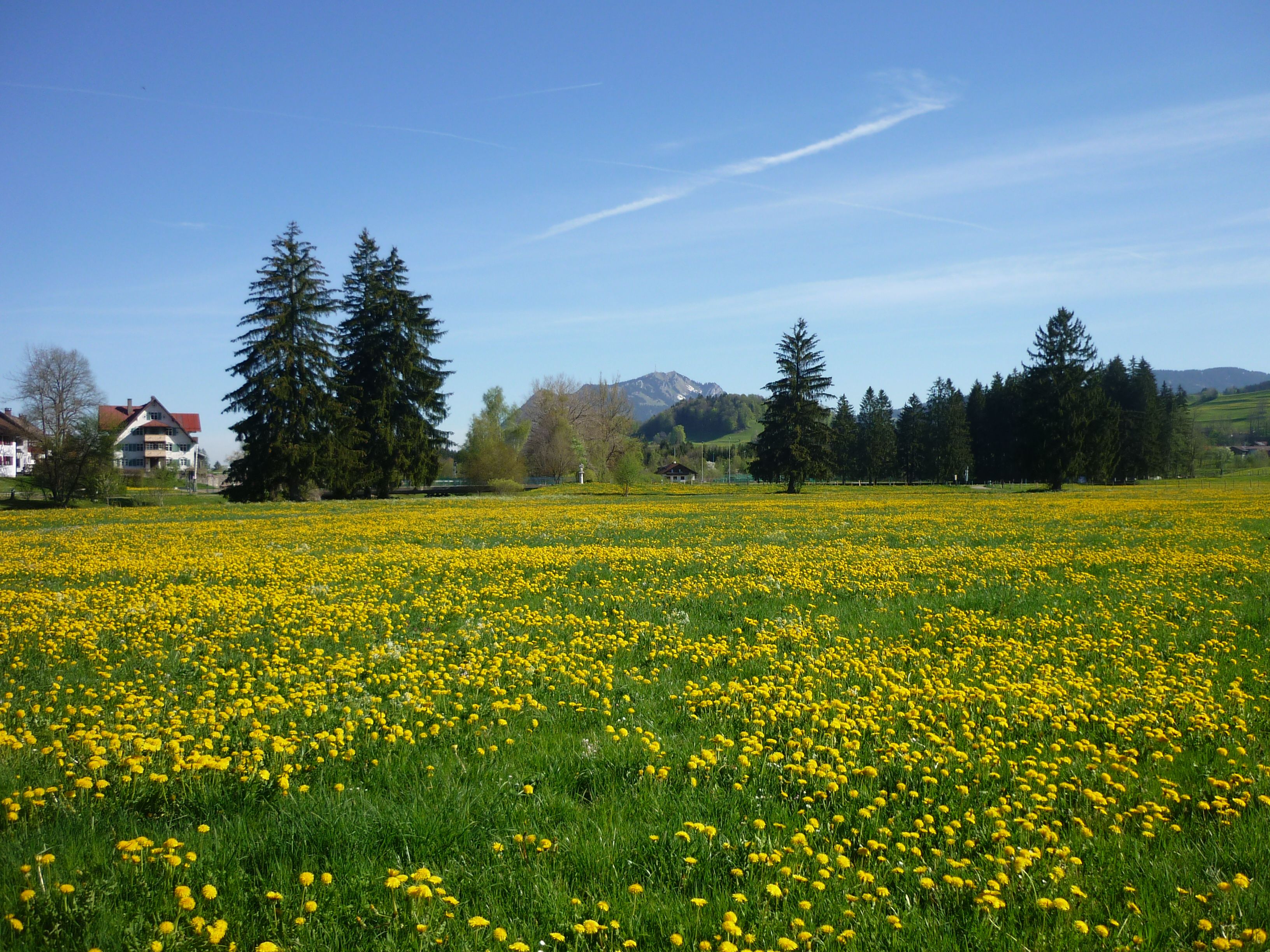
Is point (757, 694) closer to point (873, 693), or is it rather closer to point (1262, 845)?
point (873, 693)

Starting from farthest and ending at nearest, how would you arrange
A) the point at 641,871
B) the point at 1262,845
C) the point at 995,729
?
1. the point at 995,729
2. the point at 1262,845
3. the point at 641,871

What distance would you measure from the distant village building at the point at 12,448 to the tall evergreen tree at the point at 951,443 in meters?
98.0

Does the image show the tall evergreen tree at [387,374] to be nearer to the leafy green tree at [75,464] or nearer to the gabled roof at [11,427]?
the leafy green tree at [75,464]

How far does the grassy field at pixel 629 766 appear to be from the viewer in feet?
11.0

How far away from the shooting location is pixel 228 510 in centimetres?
3073

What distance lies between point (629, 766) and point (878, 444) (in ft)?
342

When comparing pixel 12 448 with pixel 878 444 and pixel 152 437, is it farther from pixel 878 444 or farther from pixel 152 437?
pixel 878 444

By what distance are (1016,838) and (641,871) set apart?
2181 millimetres

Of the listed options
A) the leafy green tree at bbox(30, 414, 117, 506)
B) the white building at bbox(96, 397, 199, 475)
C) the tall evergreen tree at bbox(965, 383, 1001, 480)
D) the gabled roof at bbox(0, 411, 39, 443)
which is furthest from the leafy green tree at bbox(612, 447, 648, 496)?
the white building at bbox(96, 397, 199, 475)

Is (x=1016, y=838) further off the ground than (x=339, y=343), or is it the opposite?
(x=339, y=343)

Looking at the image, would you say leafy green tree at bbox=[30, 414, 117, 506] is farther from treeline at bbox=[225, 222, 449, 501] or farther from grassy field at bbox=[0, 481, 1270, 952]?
grassy field at bbox=[0, 481, 1270, 952]

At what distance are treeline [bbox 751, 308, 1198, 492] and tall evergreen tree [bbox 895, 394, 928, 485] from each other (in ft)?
0.55

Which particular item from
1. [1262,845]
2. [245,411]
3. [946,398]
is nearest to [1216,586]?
[1262,845]

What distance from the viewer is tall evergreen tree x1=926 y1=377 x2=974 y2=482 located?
313ft
